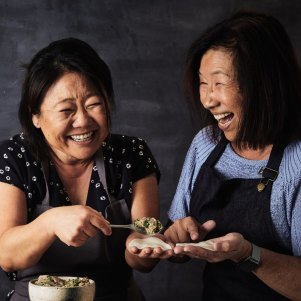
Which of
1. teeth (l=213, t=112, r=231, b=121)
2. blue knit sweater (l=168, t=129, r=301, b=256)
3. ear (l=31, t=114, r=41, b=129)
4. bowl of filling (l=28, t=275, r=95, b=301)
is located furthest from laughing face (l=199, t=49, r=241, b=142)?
bowl of filling (l=28, t=275, r=95, b=301)

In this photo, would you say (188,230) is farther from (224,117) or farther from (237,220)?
(224,117)

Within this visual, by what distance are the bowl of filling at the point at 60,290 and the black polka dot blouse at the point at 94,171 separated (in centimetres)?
64

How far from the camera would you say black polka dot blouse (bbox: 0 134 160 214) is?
211cm

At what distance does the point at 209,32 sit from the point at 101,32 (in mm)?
1072

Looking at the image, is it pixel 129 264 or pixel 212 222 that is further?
pixel 129 264

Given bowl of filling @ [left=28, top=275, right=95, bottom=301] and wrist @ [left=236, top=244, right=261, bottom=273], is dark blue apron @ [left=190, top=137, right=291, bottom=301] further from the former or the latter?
bowl of filling @ [left=28, top=275, right=95, bottom=301]

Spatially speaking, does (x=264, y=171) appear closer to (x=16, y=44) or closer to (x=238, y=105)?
(x=238, y=105)

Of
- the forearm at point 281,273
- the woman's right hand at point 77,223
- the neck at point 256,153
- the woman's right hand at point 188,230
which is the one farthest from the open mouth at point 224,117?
the woman's right hand at point 77,223

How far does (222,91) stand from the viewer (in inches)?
79.2

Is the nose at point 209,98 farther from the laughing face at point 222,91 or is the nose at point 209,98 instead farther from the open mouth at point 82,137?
the open mouth at point 82,137

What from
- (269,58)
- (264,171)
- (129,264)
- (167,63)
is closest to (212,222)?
(264,171)

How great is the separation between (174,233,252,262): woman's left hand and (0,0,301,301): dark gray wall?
4.39 ft

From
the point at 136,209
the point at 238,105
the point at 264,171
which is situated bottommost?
A: the point at 136,209

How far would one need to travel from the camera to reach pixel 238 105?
79.7 inches
